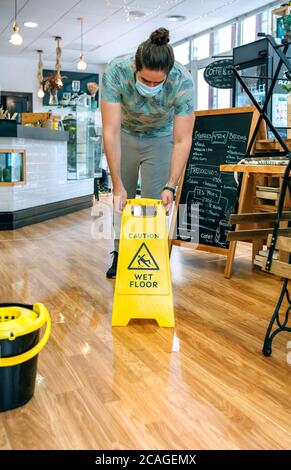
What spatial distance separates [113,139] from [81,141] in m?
4.86

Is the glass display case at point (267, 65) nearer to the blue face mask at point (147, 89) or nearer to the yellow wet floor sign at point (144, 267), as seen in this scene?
the blue face mask at point (147, 89)

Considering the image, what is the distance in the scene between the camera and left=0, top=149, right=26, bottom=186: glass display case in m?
4.84

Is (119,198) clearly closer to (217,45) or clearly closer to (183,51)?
(217,45)

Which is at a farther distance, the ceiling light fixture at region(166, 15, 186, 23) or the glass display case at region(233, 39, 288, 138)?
the ceiling light fixture at region(166, 15, 186, 23)

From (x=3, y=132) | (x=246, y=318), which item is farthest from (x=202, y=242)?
(x=3, y=132)

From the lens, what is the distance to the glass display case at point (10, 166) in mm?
4844

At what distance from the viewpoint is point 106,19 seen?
6945 mm

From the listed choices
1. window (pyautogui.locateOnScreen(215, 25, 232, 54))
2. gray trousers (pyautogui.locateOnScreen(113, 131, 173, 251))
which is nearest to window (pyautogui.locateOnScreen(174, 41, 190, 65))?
window (pyautogui.locateOnScreen(215, 25, 232, 54))

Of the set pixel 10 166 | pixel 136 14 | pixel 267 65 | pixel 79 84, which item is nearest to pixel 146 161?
pixel 267 65

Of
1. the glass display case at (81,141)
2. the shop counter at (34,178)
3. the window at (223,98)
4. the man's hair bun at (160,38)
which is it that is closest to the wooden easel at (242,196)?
the man's hair bun at (160,38)

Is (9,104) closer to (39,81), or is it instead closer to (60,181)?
(39,81)

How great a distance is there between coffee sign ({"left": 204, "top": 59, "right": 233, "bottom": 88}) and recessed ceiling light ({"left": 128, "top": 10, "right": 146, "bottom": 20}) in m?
3.17

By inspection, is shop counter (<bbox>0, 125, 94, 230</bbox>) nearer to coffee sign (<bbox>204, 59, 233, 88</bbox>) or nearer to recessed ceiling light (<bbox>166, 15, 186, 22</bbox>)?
coffee sign (<bbox>204, 59, 233, 88</bbox>)

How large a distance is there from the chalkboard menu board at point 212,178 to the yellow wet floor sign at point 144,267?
1.17m
